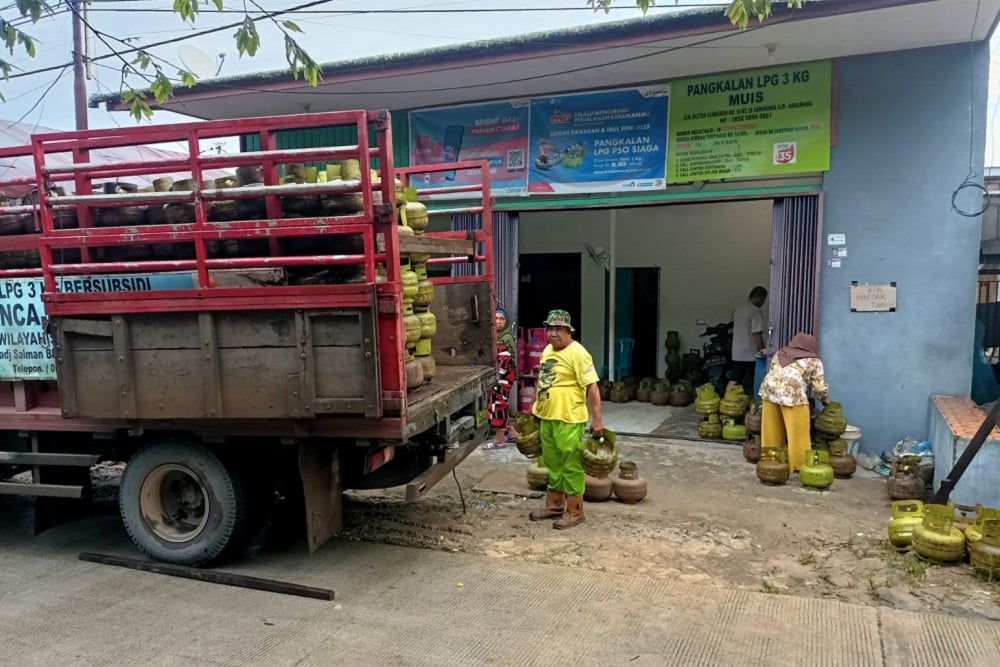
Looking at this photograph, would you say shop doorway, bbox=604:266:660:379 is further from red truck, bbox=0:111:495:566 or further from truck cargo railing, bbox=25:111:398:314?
truck cargo railing, bbox=25:111:398:314

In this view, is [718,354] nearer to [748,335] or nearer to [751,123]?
[748,335]

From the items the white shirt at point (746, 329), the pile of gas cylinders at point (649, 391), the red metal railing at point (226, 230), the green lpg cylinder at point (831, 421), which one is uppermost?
the red metal railing at point (226, 230)

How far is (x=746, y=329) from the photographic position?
367 inches

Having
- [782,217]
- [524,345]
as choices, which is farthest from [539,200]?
[782,217]

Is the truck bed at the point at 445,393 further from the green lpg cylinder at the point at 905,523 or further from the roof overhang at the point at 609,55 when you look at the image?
the roof overhang at the point at 609,55

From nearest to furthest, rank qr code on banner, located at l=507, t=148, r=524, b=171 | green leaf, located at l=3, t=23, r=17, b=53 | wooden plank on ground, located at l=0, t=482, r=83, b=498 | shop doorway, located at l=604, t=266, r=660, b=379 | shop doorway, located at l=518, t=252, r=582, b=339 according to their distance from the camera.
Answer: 1. green leaf, located at l=3, t=23, r=17, b=53
2. wooden plank on ground, located at l=0, t=482, r=83, b=498
3. qr code on banner, located at l=507, t=148, r=524, b=171
4. shop doorway, located at l=604, t=266, r=660, b=379
5. shop doorway, located at l=518, t=252, r=582, b=339

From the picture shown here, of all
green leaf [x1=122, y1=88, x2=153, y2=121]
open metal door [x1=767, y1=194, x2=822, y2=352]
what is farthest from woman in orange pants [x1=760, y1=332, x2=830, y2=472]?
green leaf [x1=122, y1=88, x2=153, y2=121]

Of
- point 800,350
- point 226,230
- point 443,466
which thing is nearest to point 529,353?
point 800,350

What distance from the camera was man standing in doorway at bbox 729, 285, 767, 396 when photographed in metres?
9.03

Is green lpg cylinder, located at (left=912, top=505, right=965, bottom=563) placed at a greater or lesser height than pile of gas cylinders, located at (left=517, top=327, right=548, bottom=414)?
lesser

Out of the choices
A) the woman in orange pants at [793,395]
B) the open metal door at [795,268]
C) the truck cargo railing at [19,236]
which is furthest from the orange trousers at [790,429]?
the truck cargo railing at [19,236]

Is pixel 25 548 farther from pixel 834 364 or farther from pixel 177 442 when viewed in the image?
pixel 834 364

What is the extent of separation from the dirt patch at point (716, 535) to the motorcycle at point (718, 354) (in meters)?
4.11

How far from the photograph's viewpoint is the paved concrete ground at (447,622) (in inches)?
134
